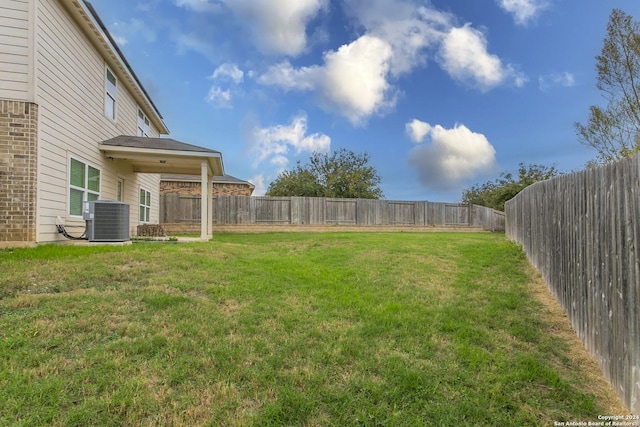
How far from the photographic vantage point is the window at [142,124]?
13.5 metres

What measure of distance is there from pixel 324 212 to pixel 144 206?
890 cm

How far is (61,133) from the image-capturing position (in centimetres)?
755

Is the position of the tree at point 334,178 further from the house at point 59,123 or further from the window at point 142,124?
the house at point 59,123

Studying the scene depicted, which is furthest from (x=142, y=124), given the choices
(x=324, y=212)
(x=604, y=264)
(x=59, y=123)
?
(x=604, y=264)

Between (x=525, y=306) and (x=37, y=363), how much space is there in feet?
17.8

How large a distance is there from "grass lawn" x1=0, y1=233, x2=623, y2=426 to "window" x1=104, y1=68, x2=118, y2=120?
6415 millimetres

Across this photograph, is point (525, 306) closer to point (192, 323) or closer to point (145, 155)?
point (192, 323)

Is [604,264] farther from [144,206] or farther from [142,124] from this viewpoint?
[142,124]

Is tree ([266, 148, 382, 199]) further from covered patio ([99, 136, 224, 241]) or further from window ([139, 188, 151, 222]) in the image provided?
covered patio ([99, 136, 224, 241])

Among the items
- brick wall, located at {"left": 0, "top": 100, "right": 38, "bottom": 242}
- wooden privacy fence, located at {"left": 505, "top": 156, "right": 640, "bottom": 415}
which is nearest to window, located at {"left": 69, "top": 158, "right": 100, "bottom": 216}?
brick wall, located at {"left": 0, "top": 100, "right": 38, "bottom": 242}

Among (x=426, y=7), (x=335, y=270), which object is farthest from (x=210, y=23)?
(x=335, y=270)

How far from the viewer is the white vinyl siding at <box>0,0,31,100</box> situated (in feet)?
21.7

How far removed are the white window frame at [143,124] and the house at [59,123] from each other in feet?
7.78

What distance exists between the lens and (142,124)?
13.9m
